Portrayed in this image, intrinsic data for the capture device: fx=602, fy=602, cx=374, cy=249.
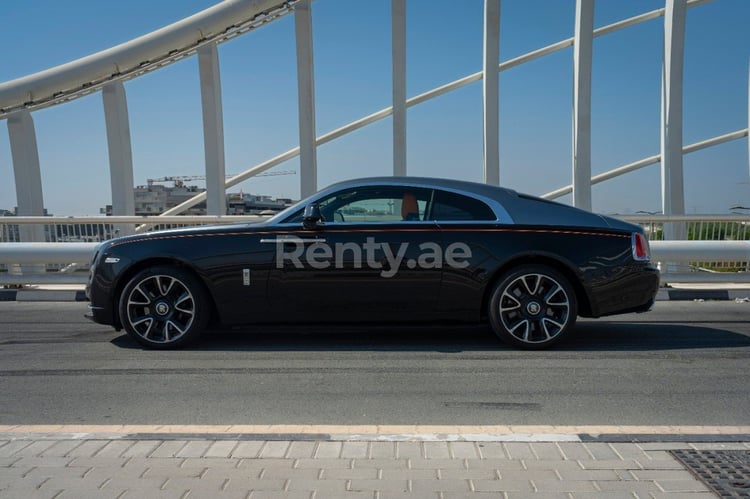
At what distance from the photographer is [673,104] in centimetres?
1395

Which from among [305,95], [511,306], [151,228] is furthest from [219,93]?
[511,306]

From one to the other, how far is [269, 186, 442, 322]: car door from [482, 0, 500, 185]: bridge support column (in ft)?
28.3

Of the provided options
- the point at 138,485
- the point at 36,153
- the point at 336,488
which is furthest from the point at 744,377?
the point at 36,153

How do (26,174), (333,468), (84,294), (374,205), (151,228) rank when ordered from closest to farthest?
(333,468)
(374,205)
(84,294)
(151,228)
(26,174)

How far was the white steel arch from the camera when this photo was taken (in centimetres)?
1368

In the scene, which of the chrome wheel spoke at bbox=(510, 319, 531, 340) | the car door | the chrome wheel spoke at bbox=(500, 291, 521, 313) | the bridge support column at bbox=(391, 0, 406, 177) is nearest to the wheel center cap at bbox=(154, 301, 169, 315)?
the car door

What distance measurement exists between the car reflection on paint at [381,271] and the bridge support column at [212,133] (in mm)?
8800

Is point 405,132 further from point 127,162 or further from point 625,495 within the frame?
point 625,495

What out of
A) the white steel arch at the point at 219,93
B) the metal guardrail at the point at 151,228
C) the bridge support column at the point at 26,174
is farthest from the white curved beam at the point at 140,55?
the metal guardrail at the point at 151,228

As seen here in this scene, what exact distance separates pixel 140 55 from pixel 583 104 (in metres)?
11.0

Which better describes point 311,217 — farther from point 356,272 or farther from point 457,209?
point 457,209

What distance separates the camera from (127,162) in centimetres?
1495

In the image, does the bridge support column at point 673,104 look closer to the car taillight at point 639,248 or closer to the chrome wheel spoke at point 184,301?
the car taillight at point 639,248

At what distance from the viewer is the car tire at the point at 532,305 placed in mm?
5605
